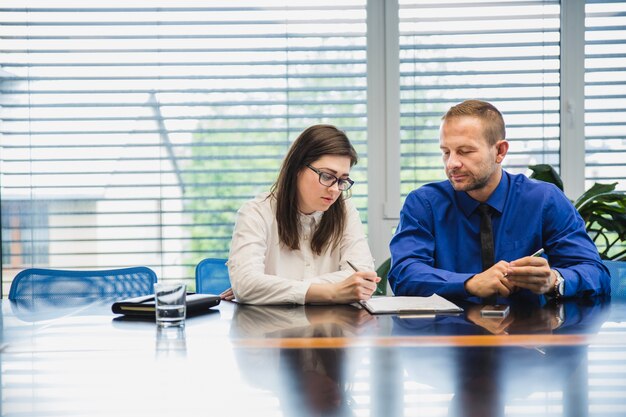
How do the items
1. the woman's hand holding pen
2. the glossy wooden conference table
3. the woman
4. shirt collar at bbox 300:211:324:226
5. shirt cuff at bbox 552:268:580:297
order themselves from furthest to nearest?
shirt collar at bbox 300:211:324:226
the woman
shirt cuff at bbox 552:268:580:297
the woman's hand holding pen
the glossy wooden conference table

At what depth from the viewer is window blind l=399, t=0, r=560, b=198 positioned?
360 cm

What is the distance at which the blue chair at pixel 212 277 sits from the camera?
2.68 meters

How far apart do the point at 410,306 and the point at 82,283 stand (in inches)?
54.4

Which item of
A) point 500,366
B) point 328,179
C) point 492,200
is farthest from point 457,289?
point 500,366

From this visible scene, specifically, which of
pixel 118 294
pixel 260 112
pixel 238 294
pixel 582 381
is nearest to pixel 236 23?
pixel 260 112

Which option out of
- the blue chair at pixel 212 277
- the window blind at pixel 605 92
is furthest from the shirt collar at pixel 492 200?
the window blind at pixel 605 92

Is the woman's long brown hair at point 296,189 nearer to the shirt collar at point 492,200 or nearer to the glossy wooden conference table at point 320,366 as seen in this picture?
the shirt collar at point 492,200

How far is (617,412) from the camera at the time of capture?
0.98 meters

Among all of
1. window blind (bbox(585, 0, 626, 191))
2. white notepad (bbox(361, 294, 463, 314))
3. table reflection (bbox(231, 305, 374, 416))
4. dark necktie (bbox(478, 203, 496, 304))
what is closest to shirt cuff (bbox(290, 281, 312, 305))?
table reflection (bbox(231, 305, 374, 416))

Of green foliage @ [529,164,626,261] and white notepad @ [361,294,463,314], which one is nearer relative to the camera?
white notepad @ [361,294,463,314]

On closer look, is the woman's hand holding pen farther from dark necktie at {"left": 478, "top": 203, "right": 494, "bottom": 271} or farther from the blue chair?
the blue chair

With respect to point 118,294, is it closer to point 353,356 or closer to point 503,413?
point 353,356

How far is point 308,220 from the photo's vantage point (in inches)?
96.1

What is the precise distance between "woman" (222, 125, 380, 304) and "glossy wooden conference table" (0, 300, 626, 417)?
55 centimetres
